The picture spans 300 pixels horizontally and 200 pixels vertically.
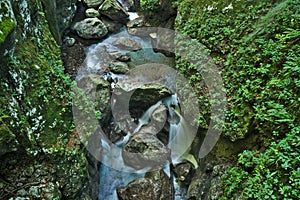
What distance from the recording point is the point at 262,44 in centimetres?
648

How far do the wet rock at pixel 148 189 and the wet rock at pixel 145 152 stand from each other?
437mm

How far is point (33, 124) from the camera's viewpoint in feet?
17.3

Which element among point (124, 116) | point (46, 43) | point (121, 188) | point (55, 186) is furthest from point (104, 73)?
point (55, 186)

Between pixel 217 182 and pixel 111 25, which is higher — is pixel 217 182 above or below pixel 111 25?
below

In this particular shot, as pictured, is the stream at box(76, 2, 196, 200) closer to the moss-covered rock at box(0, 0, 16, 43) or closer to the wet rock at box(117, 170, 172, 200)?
the wet rock at box(117, 170, 172, 200)

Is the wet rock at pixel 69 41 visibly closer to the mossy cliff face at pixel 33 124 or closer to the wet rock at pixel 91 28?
the wet rock at pixel 91 28

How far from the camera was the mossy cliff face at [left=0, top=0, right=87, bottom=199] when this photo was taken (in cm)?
468

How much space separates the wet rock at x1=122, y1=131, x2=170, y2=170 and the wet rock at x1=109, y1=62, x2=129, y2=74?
322 centimetres

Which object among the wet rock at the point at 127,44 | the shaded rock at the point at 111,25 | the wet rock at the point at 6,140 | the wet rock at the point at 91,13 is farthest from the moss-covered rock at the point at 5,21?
the wet rock at the point at 91,13

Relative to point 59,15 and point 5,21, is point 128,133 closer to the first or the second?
point 5,21

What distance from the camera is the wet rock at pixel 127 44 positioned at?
36.0 ft

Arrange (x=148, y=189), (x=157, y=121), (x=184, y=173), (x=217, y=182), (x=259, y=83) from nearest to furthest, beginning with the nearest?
(x=217, y=182) → (x=259, y=83) → (x=148, y=189) → (x=184, y=173) → (x=157, y=121)

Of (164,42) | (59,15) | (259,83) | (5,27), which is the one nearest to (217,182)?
(259,83)

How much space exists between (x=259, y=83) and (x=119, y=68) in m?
5.59
